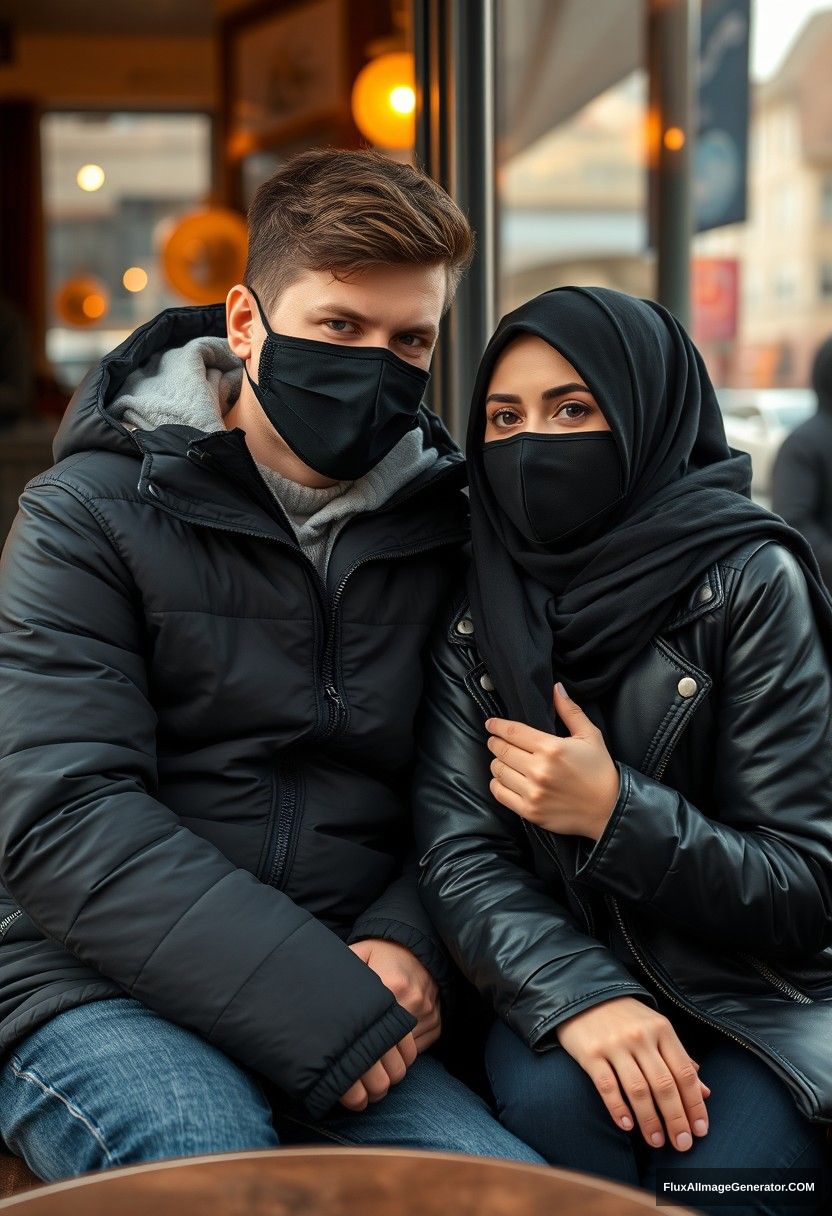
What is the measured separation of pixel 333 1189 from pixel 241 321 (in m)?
1.16

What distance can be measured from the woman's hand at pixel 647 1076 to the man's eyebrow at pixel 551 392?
73 cm

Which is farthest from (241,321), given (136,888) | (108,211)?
(108,211)

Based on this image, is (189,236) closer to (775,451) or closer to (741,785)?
(775,451)

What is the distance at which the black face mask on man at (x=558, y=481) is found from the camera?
1.63 metres

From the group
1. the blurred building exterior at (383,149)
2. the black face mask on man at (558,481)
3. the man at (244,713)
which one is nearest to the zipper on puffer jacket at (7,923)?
the man at (244,713)

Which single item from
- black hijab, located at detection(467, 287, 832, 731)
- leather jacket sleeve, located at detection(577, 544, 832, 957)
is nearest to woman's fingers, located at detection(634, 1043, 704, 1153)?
leather jacket sleeve, located at detection(577, 544, 832, 957)

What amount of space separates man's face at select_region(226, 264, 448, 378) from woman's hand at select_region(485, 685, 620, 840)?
1.74ft

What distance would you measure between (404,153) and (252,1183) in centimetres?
542

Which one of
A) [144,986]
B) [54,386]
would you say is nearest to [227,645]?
[144,986]

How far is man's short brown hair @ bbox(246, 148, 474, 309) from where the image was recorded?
1635 mm

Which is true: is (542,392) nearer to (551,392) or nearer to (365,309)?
(551,392)

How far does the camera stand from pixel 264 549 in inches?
65.0

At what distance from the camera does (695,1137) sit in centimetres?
141

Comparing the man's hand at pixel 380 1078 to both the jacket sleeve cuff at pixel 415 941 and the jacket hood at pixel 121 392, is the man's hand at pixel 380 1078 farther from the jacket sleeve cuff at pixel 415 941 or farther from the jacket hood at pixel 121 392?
the jacket hood at pixel 121 392
